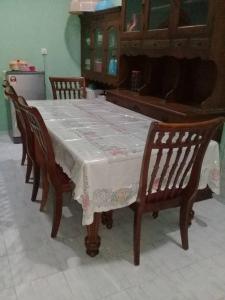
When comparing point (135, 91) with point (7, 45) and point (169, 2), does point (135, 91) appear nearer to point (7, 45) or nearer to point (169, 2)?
point (169, 2)

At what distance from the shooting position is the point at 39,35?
384 centimetres

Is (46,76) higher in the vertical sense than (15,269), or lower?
higher

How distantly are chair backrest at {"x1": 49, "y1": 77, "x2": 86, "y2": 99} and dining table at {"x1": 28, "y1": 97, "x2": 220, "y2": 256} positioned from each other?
46.6 inches

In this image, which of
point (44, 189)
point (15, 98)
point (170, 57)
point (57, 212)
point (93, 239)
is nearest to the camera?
point (93, 239)

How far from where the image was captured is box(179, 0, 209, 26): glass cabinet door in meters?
1.90

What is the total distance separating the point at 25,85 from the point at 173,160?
267 cm

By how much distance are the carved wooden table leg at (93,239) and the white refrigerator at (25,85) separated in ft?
7.74

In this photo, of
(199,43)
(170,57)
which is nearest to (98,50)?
(170,57)

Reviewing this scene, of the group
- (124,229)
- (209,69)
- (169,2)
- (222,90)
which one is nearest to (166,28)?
(169,2)

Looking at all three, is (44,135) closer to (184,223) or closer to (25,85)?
(184,223)

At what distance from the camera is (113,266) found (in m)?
1.67

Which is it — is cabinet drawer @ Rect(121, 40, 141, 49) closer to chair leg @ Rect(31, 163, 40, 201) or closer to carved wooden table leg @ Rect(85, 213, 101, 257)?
chair leg @ Rect(31, 163, 40, 201)

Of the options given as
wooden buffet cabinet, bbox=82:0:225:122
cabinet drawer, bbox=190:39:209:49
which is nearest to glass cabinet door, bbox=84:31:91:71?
wooden buffet cabinet, bbox=82:0:225:122

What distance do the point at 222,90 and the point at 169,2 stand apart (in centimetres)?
87
